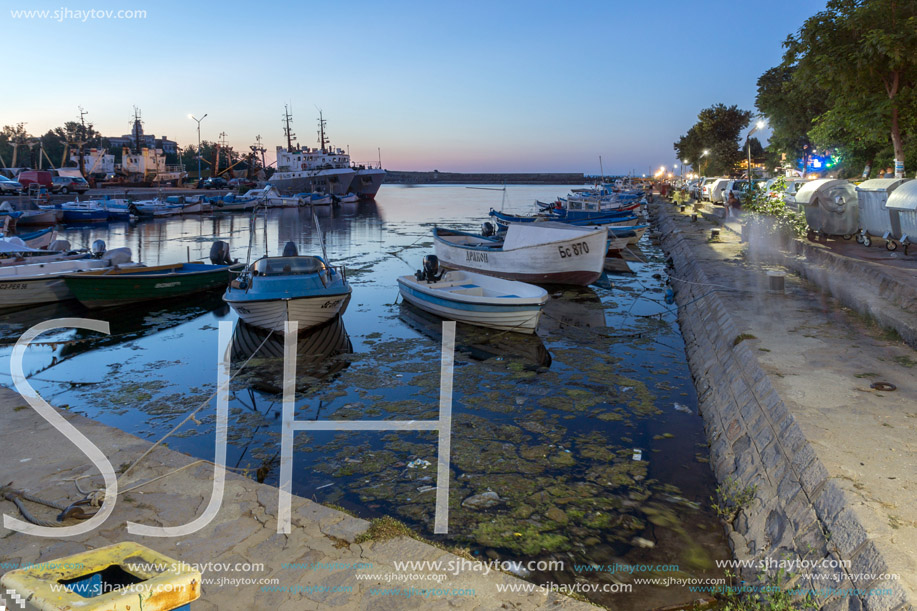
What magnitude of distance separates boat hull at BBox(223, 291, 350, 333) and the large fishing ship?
239 ft

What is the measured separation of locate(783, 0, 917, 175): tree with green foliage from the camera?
59.3 feet

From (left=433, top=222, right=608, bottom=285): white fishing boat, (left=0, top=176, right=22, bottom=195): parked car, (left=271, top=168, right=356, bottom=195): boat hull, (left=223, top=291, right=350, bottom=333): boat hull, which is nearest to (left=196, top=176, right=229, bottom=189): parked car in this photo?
(left=271, top=168, right=356, bottom=195): boat hull

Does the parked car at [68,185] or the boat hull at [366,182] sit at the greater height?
the boat hull at [366,182]

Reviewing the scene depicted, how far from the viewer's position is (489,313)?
47.2 ft

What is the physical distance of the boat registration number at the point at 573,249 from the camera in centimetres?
1983

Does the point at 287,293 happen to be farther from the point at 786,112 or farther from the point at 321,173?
the point at 321,173

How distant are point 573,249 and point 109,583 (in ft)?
60.0

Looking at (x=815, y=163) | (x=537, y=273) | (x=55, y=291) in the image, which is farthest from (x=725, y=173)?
Result: (x=55, y=291)

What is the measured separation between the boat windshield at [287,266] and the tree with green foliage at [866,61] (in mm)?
17932

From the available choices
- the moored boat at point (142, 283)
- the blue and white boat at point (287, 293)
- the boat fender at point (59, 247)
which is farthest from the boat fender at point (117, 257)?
the blue and white boat at point (287, 293)

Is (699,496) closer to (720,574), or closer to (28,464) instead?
(720,574)

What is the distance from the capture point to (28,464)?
6430 mm

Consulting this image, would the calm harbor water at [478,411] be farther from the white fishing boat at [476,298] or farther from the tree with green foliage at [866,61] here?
the tree with green foliage at [866,61]

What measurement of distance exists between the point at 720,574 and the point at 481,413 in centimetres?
492
